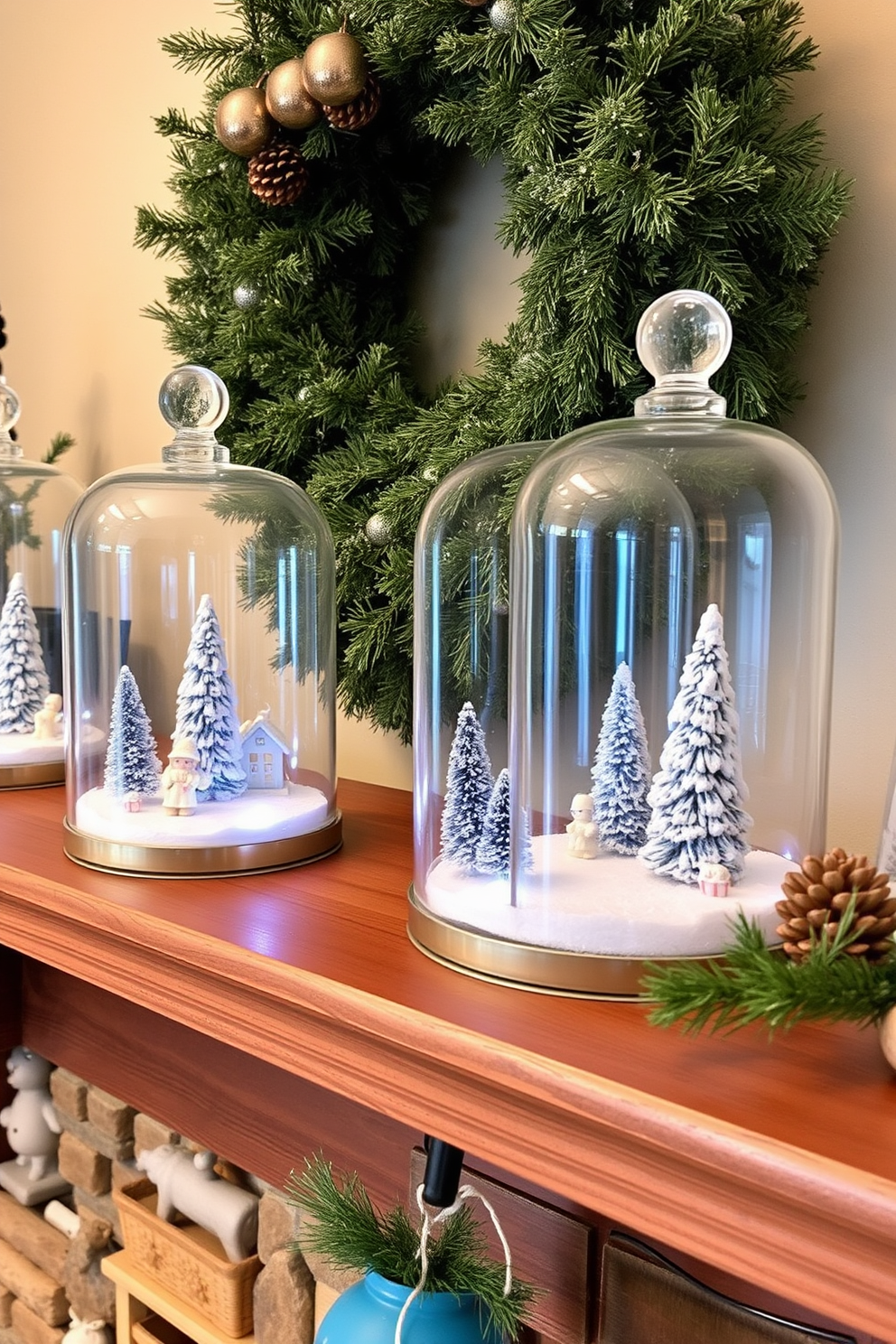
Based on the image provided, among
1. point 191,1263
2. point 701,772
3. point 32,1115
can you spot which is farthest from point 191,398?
point 32,1115

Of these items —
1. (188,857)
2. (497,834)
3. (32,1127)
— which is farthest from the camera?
(32,1127)

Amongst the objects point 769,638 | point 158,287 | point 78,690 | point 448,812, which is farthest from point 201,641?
point 158,287

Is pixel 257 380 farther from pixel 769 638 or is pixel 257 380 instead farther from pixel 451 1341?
pixel 451 1341

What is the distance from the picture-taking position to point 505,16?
2.49 ft

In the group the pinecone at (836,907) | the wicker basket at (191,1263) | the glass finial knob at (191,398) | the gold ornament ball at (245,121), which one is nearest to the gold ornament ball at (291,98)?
the gold ornament ball at (245,121)

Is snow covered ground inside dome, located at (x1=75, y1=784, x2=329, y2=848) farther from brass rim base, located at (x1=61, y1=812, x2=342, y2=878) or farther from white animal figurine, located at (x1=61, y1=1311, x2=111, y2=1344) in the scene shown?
white animal figurine, located at (x1=61, y1=1311, x2=111, y2=1344)

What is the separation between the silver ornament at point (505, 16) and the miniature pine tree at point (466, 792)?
46cm

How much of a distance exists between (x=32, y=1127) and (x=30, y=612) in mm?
589

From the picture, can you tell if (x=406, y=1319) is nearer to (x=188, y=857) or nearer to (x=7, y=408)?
(x=188, y=857)

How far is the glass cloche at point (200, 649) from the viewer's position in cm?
81

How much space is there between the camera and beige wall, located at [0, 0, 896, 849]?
755mm

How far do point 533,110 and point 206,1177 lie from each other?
91cm

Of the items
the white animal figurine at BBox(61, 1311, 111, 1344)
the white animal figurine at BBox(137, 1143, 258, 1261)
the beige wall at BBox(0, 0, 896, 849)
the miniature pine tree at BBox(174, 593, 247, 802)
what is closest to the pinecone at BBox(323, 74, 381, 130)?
the beige wall at BBox(0, 0, 896, 849)

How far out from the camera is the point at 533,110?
0.75 m
